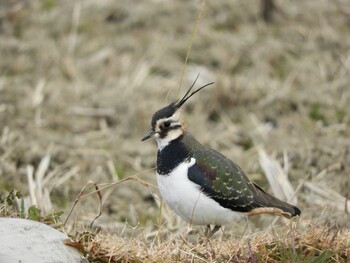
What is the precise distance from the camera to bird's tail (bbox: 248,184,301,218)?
233 inches

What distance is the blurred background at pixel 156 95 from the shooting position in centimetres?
791

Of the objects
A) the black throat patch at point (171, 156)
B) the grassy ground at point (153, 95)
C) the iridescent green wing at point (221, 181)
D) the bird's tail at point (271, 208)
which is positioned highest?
the black throat patch at point (171, 156)

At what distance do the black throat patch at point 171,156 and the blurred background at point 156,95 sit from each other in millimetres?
1061

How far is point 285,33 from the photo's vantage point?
36.3 ft

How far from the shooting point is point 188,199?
18.7 feet

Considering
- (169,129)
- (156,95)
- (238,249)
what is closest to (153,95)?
(156,95)

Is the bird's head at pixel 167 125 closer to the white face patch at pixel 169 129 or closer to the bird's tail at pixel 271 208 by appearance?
the white face patch at pixel 169 129

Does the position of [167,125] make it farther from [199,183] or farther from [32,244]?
[32,244]

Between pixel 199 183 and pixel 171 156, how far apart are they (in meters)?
0.29

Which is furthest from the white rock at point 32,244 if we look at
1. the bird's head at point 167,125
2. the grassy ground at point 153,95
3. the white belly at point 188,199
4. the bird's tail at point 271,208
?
the grassy ground at point 153,95

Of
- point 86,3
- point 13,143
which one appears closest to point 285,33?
point 86,3

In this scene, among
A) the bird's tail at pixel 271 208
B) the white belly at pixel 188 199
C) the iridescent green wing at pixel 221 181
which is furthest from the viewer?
the bird's tail at pixel 271 208

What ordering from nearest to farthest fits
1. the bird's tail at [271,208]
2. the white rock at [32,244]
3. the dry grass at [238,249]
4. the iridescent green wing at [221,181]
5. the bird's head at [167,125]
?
the white rock at [32,244] < the dry grass at [238,249] < the iridescent green wing at [221,181] < the bird's tail at [271,208] < the bird's head at [167,125]

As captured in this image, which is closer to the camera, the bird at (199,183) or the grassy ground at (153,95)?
the bird at (199,183)
